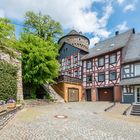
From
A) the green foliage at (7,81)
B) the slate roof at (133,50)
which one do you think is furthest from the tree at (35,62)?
the slate roof at (133,50)

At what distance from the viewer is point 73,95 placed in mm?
28031

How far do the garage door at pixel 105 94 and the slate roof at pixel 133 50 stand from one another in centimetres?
461

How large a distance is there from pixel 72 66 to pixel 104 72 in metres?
6.20


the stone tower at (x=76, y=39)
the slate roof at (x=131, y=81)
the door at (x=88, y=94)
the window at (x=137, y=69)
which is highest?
the stone tower at (x=76, y=39)

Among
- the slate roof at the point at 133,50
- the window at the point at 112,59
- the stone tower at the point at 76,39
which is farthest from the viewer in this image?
the stone tower at the point at 76,39

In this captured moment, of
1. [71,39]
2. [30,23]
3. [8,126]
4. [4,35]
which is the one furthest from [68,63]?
[8,126]

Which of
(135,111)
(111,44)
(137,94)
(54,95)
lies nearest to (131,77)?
(137,94)

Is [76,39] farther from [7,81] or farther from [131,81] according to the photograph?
[7,81]

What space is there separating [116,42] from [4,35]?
52.7 feet

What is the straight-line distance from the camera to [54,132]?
9312 millimetres

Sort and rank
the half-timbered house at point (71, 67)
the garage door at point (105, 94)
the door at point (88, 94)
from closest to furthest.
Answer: the half-timbered house at point (71, 67)
the garage door at point (105, 94)
the door at point (88, 94)

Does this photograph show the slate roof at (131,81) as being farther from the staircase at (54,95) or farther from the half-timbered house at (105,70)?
the staircase at (54,95)

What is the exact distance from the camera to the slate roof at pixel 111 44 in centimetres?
2735

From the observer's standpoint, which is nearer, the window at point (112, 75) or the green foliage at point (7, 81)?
the green foliage at point (7, 81)
